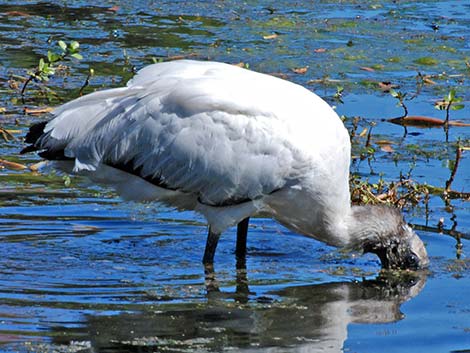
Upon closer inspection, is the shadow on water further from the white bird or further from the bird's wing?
the bird's wing

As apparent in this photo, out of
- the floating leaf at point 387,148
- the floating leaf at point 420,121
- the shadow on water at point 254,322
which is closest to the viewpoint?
the shadow on water at point 254,322

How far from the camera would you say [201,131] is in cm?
727

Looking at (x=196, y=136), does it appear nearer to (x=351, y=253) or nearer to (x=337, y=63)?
(x=351, y=253)

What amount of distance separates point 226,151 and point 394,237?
1128 mm

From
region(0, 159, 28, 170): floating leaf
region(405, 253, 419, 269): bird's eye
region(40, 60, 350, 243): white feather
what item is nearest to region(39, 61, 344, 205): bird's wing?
region(40, 60, 350, 243): white feather

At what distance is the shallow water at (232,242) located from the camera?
6.19m

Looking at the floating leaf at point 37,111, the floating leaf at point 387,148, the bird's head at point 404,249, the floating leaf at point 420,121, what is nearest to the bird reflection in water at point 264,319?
the bird's head at point 404,249

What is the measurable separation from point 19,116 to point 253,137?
3474 mm

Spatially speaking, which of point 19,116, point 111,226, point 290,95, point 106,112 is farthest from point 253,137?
point 19,116

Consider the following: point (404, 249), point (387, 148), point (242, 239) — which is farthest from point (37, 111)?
point (404, 249)

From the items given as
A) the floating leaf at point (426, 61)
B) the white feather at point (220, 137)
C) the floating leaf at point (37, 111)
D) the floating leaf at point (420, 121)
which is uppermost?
the white feather at point (220, 137)

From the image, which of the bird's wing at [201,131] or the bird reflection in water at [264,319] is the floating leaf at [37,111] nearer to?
the bird's wing at [201,131]

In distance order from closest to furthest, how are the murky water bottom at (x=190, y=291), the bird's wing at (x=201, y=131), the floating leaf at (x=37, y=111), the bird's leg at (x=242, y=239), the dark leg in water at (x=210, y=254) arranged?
the murky water bottom at (x=190, y=291), the bird's wing at (x=201, y=131), the dark leg in water at (x=210, y=254), the bird's leg at (x=242, y=239), the floating leaf at (x=37, y=111)

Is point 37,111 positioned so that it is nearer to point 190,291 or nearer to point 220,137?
point 220,137
